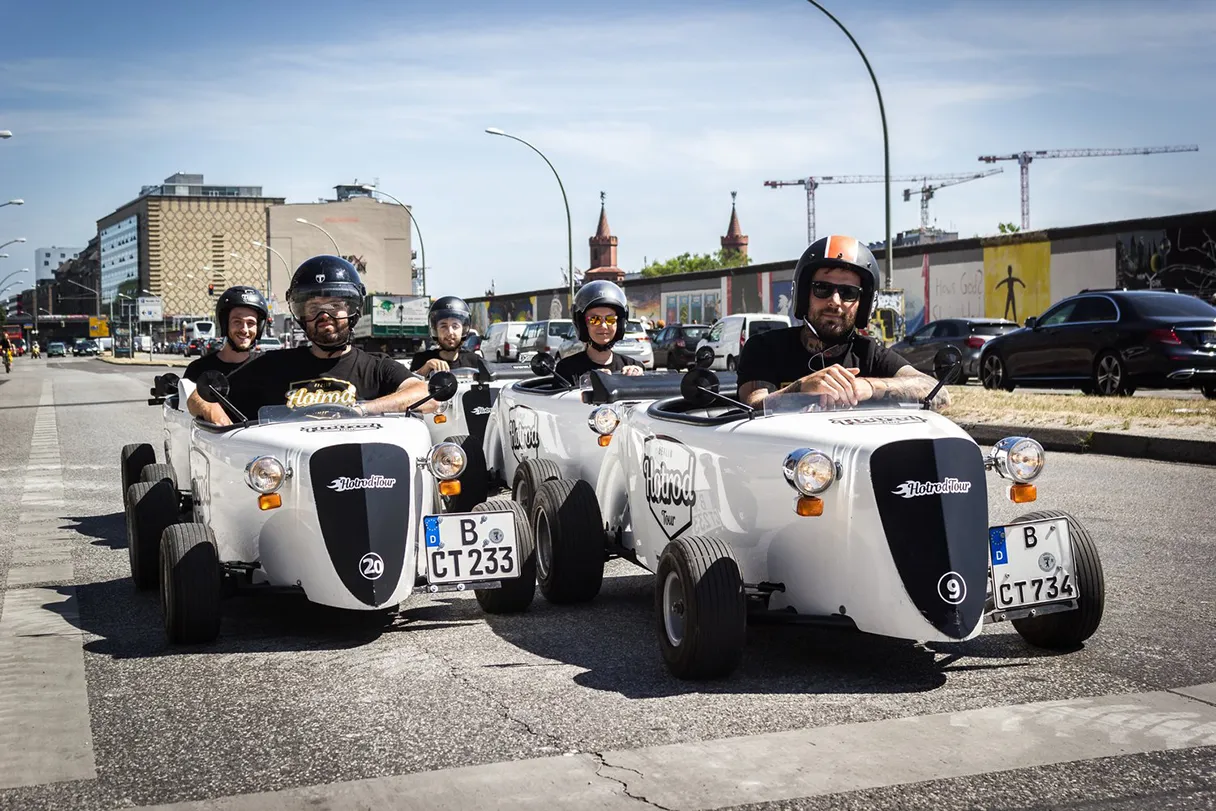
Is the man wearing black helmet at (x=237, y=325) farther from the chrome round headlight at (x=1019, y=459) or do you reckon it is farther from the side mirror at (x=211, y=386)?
the chrome round headlight at (x=1019, y=459)

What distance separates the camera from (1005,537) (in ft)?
18.3

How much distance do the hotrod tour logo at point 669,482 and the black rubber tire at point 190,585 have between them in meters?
2.03

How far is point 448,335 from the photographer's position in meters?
12.4

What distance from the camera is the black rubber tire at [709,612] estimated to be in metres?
5.45

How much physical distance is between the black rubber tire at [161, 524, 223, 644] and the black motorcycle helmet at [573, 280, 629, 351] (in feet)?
12.6

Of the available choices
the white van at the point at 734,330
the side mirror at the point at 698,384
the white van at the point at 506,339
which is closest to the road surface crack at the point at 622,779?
the side mirror at the point at 698,384

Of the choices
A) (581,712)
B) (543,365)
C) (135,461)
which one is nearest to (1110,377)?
(543,365)

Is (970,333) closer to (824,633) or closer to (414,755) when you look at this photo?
(824,633)

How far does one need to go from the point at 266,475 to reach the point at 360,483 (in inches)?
17.8

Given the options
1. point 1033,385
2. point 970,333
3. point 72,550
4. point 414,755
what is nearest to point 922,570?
point 414,755

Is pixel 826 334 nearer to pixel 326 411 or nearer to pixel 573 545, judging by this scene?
pixel 573 545

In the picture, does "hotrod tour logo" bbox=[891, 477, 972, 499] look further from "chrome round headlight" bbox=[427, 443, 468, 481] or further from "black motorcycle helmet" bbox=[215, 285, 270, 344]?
"black motorcycle helmet" bbox=[215, 285, 270, 344]

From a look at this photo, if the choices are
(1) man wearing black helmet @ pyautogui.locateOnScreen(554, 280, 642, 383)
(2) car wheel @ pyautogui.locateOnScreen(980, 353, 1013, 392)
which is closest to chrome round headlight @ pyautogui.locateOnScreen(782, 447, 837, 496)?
(1) man wearing black helmet @ pyautogui.locateOnScreen(554, 280, 642, 383)

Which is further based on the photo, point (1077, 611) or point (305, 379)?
point (305, 379)
